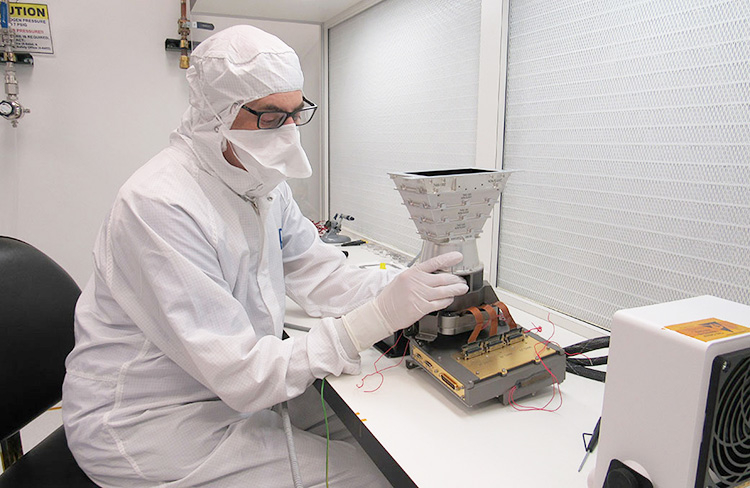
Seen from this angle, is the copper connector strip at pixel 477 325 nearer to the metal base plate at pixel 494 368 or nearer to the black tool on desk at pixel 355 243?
the metal base plate at pixel 494 368

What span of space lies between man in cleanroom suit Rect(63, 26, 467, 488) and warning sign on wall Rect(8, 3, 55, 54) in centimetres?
177

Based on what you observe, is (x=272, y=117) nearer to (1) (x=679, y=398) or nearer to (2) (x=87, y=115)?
(1) (x=679, y=398)

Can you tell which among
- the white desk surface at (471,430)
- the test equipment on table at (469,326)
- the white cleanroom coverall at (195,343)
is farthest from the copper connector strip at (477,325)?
the white cleanroom coverall at (195,343)

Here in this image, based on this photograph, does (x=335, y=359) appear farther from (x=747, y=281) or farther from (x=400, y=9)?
(x=400, y=9)

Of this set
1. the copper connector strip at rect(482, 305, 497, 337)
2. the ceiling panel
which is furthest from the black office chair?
the ceiling panel

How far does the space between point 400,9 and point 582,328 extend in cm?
139

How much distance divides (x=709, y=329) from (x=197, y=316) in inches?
33.3

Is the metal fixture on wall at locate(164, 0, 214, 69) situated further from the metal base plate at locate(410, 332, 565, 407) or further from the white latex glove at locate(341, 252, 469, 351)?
the metal base plate at locate(410, 332, 565, 407)

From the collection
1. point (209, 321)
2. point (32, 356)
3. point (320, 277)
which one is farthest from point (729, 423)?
point (32, 356)

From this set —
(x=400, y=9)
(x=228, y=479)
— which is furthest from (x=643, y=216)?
(x=400, y=9)

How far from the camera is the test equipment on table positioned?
95 cm

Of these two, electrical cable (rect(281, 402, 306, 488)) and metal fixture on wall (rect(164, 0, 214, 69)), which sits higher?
metal fixture on wall (rect(164, 0, 214, 69))

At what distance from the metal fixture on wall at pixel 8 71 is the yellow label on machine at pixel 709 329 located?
2764 mm

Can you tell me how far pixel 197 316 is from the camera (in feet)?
3.28
